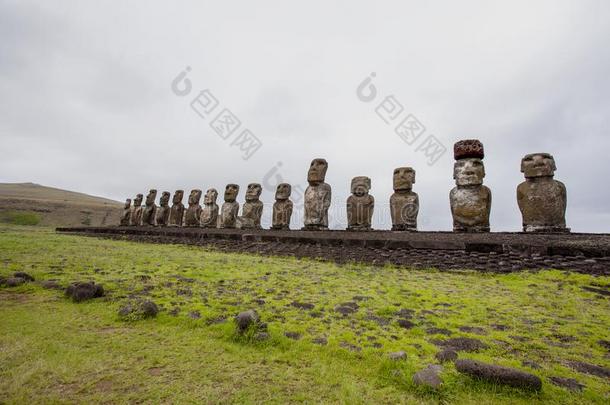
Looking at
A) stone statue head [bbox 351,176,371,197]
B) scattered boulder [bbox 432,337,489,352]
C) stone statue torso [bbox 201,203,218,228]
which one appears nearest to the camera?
scattered boulder [bbox 432,337,489,352]

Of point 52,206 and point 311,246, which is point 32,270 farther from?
point 52,206

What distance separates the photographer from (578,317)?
10.8 feet

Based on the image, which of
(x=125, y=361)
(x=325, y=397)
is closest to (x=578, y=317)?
(x=325, y=397)

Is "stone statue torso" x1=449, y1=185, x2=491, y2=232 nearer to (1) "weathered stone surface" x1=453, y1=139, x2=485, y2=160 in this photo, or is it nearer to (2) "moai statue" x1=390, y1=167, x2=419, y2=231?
(1) "weathered stone surface" x1=453, y1=139, x2=485, y2=160

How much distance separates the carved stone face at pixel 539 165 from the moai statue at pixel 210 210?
1418cm

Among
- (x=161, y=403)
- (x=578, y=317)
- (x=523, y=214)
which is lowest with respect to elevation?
(x=161, y=403)

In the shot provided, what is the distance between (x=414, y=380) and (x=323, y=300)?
1.96 m

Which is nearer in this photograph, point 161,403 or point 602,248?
point 161,403

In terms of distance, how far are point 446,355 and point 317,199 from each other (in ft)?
31.7

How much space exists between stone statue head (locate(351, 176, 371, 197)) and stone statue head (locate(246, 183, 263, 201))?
5382 millimetres

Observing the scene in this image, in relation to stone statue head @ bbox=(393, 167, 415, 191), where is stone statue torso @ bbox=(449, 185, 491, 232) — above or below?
below

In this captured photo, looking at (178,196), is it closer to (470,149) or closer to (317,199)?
(317,199)

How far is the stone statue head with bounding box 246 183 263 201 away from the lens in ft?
49.4

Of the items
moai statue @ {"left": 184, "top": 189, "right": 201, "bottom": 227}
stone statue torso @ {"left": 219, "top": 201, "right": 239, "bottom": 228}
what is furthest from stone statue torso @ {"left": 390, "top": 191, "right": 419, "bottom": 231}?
moai statue @ {"left": 184, "top": 189, "right": 201, "bottom": 227}
